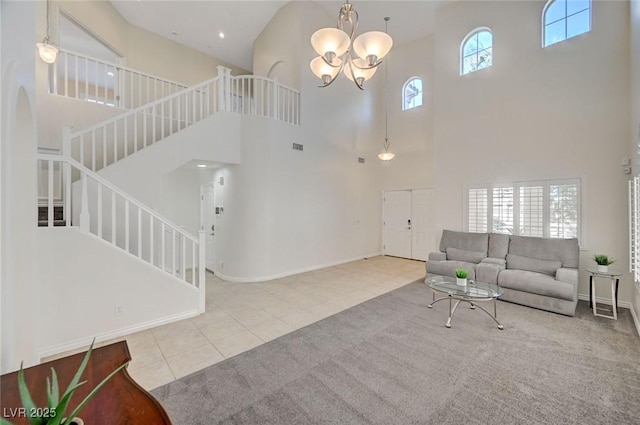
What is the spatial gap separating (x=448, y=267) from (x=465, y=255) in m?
0.52

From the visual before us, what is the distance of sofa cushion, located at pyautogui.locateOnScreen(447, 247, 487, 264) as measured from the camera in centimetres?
489

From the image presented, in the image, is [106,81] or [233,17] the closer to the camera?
[106,81]

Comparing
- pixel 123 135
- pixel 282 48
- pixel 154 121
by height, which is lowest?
pixel 123 135

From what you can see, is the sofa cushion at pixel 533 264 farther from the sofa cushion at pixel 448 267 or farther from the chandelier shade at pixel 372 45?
the chandelier shade at pixel 372 45

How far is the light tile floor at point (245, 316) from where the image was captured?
2.63 meters

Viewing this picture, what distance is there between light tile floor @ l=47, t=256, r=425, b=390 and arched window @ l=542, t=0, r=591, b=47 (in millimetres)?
4954

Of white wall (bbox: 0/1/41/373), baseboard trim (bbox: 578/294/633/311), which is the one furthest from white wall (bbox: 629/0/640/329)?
white wall (bbox: 0/1/41/373)

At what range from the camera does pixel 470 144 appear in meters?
5.43

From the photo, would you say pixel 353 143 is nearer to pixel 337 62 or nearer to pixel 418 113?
pixel 418 113

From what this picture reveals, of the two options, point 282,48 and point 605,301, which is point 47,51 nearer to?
point 282,48

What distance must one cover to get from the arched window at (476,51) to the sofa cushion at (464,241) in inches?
133

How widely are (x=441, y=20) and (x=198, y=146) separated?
19.2 ft

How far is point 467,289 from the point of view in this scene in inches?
137

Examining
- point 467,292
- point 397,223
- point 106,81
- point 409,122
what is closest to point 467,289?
point 467,292
